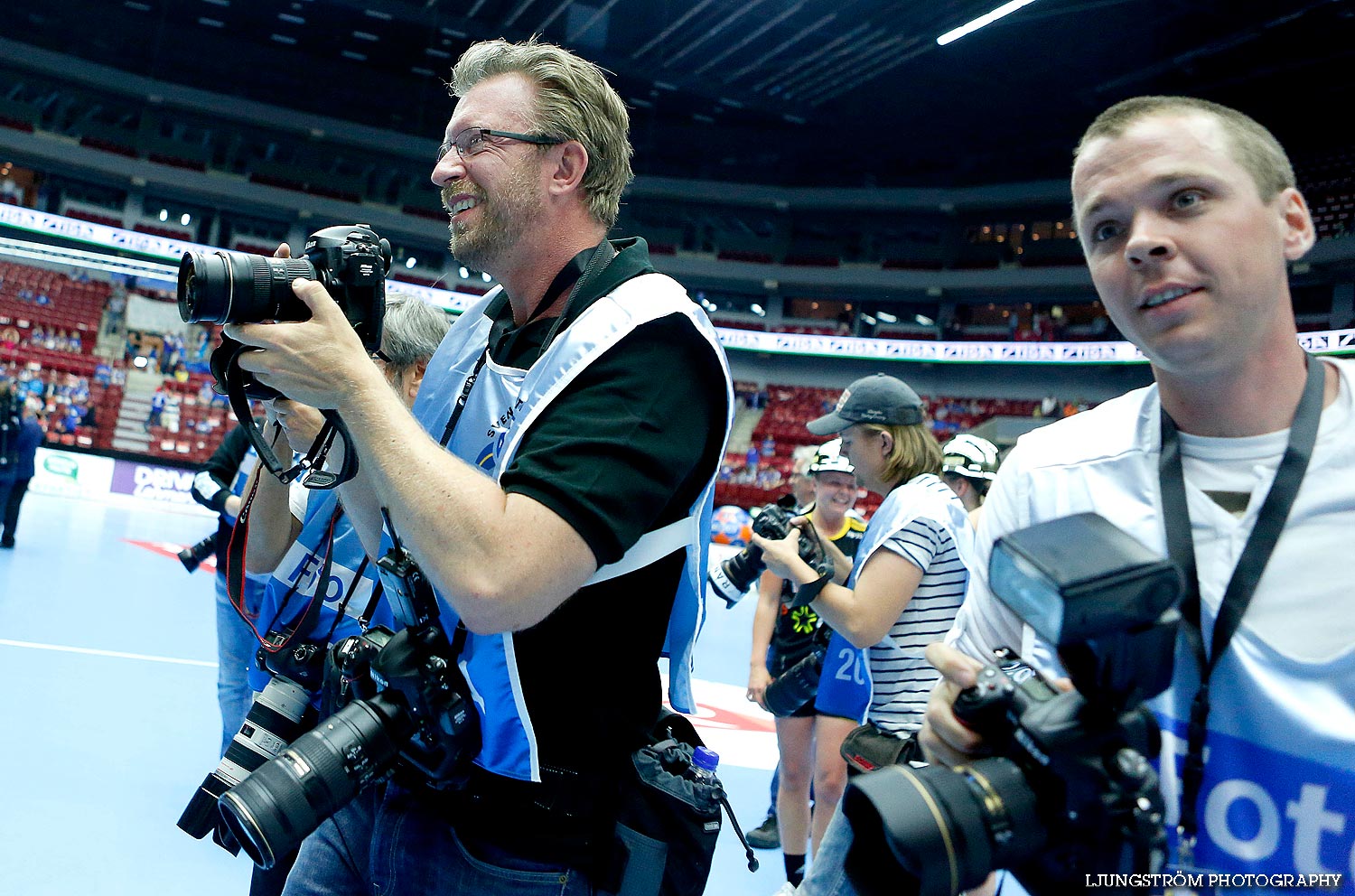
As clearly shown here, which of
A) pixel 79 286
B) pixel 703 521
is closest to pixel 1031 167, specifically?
pixel 79 286

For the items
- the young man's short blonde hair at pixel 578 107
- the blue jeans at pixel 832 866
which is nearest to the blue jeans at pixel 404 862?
the blue jeans at pixel 832 866

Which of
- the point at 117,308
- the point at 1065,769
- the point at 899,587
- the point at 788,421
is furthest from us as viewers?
the point at 788,421

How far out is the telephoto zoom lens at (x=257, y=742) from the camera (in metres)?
1.54

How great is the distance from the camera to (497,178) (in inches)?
56.2

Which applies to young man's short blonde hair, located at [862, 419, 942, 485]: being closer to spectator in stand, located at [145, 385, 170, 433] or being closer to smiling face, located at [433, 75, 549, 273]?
smiling face, located at [433, 75, 549, 273]

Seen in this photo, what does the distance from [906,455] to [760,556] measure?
0.56m

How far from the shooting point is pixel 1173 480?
1070 millimetres

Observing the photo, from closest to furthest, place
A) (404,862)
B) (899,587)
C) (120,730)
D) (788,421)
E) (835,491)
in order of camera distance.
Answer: (404,862), (899,587), (835,491), (120,730), (788,421)

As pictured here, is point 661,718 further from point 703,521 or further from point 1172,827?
point 1172,827

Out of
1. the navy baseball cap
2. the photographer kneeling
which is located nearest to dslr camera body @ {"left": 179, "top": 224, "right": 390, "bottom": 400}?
the photographer kneeling

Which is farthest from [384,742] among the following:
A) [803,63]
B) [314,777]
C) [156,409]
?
[803,63]

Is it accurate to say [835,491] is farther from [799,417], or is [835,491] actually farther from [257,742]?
[799,417]

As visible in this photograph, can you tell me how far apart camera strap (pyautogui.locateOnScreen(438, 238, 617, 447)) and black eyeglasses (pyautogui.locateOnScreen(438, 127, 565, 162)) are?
6.9 inches

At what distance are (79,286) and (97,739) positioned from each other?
21249 mm
